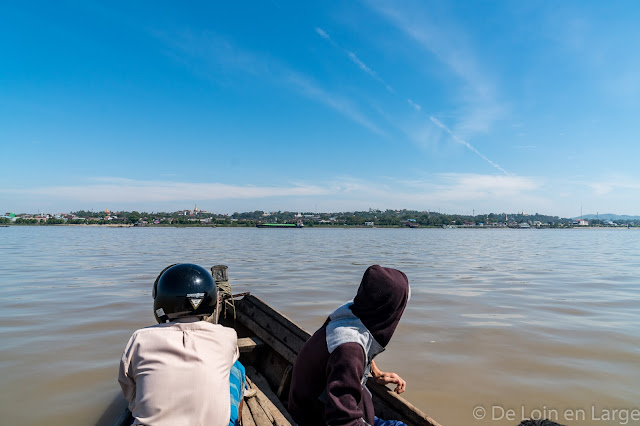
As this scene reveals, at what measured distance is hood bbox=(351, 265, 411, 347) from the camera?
2.12 metres

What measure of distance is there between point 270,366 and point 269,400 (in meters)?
1.01

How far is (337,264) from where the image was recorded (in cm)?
2052

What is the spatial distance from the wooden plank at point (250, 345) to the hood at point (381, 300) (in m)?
3.23

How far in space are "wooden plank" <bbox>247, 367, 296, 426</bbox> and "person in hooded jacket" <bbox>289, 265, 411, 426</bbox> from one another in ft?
4.49

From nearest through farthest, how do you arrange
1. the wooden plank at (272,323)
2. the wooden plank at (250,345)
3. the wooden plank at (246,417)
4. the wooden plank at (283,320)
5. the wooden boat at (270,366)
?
the wooden boat at (270,366) < the wooden plank at (246,417) < the wooden plank at (283,320) < the wooden plank at (272,323) < the wooden plank at (250,345)

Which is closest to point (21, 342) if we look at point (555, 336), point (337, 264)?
point (555, 336)

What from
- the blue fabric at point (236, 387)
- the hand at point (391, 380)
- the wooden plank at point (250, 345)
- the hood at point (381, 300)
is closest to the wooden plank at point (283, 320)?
the wooden plank at point (250, 345)

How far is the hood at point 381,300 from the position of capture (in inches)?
83.4

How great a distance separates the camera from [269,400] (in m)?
3.98

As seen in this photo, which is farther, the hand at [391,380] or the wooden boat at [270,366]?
the wooden boat at [270,366]

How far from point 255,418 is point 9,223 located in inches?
6792

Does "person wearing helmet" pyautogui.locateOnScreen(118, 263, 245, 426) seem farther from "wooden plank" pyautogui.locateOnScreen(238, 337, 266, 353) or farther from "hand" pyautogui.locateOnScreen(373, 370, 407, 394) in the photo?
"wooden plank" pyautogui.locateOnScreen(238, 337, 266, 353)

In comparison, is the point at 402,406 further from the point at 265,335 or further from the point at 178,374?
the point at 265,335

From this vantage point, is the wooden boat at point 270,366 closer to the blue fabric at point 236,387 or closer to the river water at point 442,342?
the blue fabric at point 236,387
